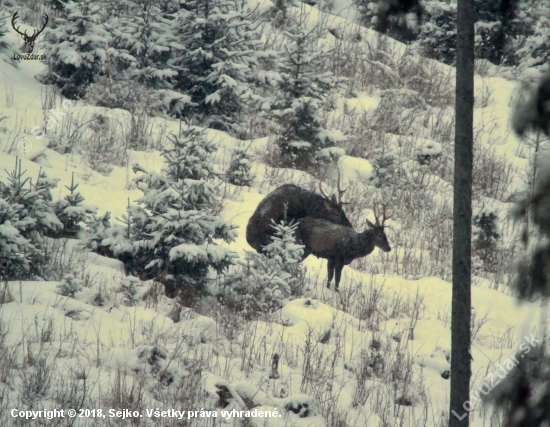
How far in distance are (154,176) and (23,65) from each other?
755 centimetres

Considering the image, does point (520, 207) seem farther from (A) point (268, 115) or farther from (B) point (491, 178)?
(B) point (491, 178)

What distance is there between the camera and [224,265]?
6930mm

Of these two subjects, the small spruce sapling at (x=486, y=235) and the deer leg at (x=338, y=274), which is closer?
the deer leg at (x=338, y=274)

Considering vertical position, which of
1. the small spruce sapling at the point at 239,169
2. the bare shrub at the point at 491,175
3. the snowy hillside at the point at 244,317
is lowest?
the snowy hillside at the point at 244,317

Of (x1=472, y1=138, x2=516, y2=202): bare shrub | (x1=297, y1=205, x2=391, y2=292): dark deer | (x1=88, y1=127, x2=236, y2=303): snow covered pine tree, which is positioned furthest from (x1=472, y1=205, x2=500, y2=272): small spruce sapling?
(x1=88, y1=127, x2=236, y2=303): snow covered pine tree

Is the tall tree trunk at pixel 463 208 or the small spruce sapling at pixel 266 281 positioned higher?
the tall tree trunk at pixel 463 208

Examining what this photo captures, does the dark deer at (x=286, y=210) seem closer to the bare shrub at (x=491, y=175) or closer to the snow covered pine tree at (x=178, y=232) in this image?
the snow covered pine tree at (x=178, y=232)

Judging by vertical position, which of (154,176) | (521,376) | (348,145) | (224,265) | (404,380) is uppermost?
(348,145)

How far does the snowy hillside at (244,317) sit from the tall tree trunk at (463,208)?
0.43m

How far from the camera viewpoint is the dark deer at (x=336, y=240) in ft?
28.8

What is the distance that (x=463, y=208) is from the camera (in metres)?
4.06

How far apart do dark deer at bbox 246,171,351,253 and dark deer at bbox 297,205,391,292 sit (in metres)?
0.22

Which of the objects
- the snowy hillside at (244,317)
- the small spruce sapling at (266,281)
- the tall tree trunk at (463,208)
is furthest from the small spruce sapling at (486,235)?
the tall tree trunk at (463,208)

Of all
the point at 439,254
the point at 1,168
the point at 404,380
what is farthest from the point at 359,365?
the point at 1,168
